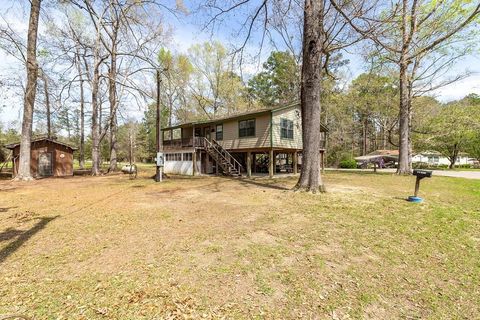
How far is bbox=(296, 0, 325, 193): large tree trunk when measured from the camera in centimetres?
998

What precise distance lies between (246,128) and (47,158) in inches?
669

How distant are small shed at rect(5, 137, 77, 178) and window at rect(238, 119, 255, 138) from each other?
1560cm

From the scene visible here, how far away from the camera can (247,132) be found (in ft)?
60.7

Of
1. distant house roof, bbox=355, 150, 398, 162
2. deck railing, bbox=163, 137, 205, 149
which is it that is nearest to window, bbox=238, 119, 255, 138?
deck railing, bbox=163, 137, 205, 149

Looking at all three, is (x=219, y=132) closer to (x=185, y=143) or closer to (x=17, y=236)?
(x=185, y=143)

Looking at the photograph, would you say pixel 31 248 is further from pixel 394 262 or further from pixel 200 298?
pixel 394 262

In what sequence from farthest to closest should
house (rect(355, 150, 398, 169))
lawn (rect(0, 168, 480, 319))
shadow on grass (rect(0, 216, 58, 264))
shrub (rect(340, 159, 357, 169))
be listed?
1. house (rect(355, 150, 398, 169))
2. shrub (rect(340, 159, 357, 169))
3. shadow on grass (rect(0, 216, 58, 264))
4. lawn (rect(0, 168, 480, 319))

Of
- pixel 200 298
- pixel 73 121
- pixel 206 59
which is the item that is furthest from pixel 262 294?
pixel 73 121

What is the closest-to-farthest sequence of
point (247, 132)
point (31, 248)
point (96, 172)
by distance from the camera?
1. point (31, 248)
2. point (247, 132)
3. point (96, 172)

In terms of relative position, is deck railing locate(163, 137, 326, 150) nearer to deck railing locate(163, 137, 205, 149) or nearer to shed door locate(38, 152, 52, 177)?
deck railing locate(163, 137, 205, 149)

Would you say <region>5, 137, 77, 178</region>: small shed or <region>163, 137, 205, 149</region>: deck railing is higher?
<region>163, 137, 205, 149</region>: deck railing

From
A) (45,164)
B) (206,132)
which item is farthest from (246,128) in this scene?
(45,164)

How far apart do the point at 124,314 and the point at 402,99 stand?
23.4 meters

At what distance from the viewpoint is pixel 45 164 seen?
19.7 metres
